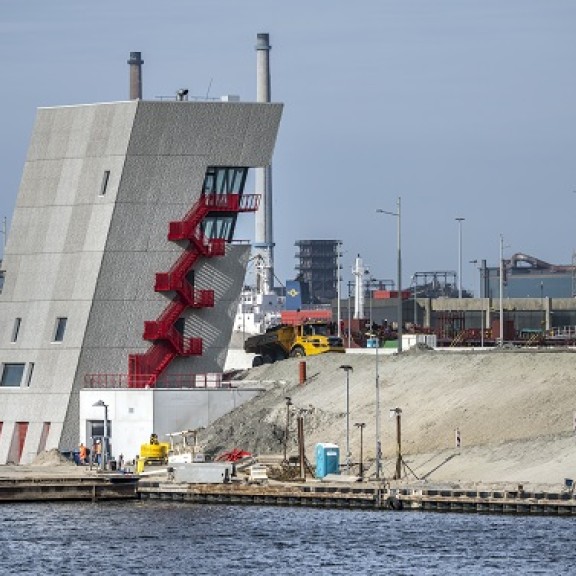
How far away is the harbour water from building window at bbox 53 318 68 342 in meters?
22.3

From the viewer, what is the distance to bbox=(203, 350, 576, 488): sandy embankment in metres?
100

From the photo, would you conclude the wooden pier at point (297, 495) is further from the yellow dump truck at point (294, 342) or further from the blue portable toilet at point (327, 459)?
the yellow dump truck at point (294, 342)

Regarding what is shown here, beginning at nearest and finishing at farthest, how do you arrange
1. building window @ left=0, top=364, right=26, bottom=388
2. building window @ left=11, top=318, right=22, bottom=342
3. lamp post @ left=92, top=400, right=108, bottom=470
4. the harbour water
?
the harbour water < lamp post @ left=92, top=400, right=108, bottom=470 < building window @ left=0, top=364, right=26, bottom=388 < building window @ left=11, top=318, right=22, bottom=342

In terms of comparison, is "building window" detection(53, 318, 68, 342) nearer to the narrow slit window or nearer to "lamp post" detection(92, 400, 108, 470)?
the narrow slit window

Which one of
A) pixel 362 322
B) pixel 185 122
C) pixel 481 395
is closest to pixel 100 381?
pixel 185 122

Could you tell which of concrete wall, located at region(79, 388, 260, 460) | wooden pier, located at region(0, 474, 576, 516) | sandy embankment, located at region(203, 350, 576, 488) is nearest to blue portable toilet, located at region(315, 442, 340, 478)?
wooden pier, located at region(0, 474, 576, 516)

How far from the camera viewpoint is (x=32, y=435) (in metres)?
124

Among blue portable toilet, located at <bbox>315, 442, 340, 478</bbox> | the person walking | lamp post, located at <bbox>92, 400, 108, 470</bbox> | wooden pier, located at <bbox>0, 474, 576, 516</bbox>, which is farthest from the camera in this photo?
the person walking

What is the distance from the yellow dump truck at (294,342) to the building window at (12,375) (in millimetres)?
20695

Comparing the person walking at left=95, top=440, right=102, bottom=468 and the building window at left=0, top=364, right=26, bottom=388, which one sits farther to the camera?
the building window at left=0, top=364, right=26, bottom=388

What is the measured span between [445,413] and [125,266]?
20458 millimetres

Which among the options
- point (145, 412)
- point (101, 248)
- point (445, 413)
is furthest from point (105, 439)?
point (445, 413)

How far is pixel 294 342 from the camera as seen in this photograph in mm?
142750

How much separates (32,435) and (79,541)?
35355 millimetres
